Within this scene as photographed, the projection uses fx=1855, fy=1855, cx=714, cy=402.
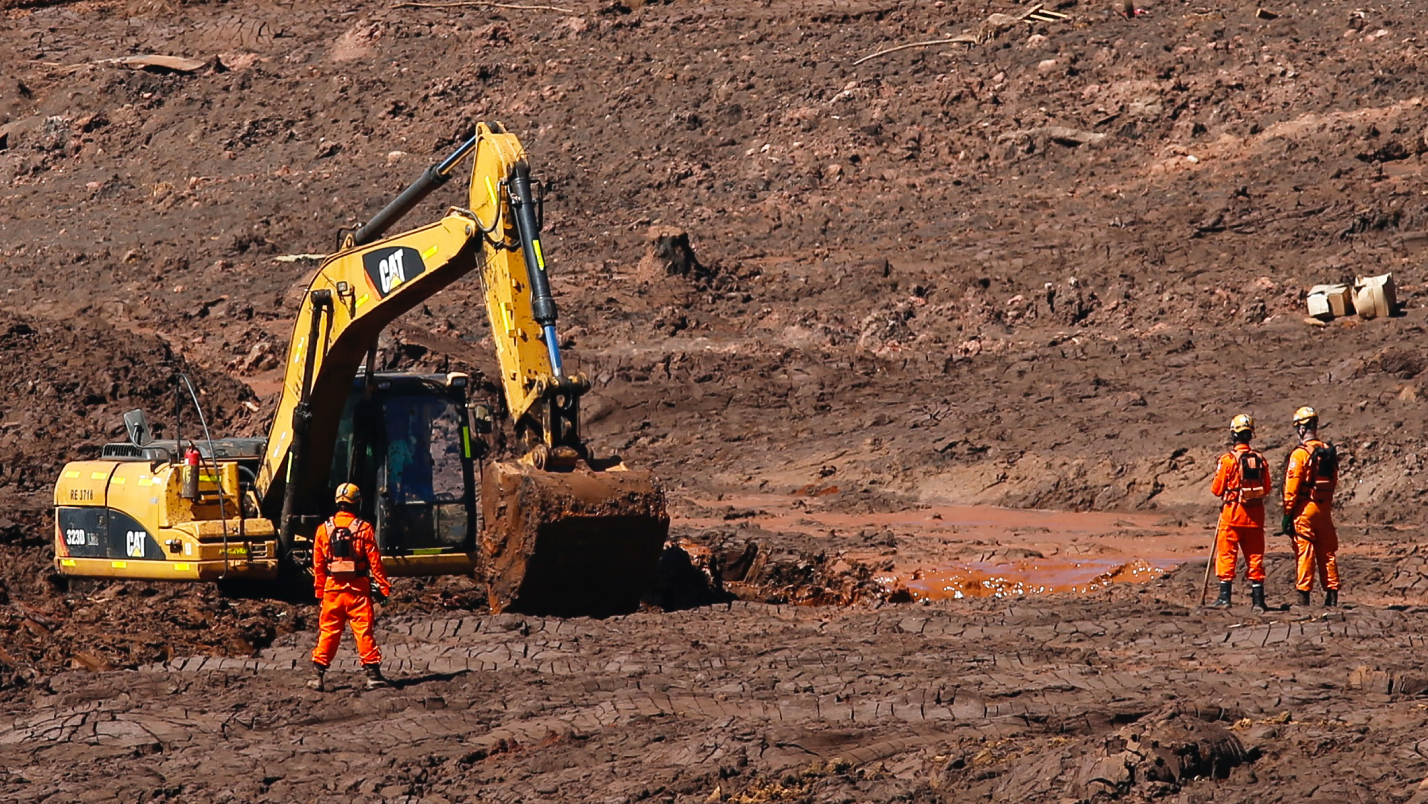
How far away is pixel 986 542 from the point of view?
16.5 meters

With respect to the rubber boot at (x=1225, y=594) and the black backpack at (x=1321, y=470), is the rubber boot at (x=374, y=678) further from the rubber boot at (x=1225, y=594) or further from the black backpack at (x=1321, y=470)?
the black backpack at (x=1321, y=470)

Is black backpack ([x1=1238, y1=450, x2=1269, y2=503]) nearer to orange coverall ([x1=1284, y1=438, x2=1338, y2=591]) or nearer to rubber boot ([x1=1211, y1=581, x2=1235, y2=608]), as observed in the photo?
orange coverall ([x1=1284, y1=438, x2=1338, y2=591])

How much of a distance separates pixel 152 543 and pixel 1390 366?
12599 mm

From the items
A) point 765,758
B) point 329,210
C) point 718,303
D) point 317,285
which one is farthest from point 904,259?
point 765,758

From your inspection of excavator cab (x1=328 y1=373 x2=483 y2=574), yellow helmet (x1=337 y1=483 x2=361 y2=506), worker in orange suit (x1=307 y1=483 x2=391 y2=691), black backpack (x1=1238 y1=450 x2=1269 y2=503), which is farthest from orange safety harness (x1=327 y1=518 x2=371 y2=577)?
black backpack (x1=1238 y1=450 x2=1269 y2=503)

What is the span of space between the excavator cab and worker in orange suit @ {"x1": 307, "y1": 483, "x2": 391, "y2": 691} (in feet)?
8.01

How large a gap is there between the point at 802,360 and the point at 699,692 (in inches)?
542

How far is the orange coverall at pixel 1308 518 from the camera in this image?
471 inches

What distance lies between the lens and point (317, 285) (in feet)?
39.8

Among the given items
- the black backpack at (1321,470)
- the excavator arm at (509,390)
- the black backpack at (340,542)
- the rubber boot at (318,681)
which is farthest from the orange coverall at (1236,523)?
the rubber boot at (318,681)

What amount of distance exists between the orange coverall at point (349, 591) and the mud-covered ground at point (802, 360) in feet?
1.02

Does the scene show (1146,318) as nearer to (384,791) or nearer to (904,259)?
(904,259)

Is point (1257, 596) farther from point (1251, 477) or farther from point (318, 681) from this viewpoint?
point (318, 681)

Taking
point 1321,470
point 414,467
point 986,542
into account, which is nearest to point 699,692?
point 414,467
